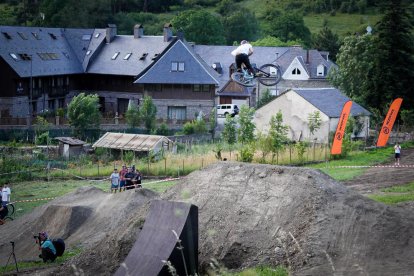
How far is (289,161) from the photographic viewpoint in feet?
147

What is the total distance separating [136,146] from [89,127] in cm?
1240

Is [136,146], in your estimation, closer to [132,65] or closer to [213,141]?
[213,141]

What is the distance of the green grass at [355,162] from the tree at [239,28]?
59.0 metres

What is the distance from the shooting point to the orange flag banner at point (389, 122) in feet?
156

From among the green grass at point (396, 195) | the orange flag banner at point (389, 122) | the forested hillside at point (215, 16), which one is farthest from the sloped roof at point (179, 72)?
the green grass at point (396, 195)

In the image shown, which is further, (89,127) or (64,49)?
(64,49)

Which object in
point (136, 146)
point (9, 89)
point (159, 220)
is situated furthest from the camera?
point (9, 89)

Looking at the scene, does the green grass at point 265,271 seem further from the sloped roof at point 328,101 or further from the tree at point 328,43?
the tree at point 328,43

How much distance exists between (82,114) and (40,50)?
14.3 meters

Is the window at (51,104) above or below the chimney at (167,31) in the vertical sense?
below

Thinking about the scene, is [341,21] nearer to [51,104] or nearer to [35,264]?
[51,104]

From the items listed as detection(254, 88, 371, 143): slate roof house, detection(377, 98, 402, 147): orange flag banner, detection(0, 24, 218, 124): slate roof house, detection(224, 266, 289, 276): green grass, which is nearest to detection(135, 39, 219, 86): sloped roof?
detection(0, 24, 218, 124): slate roof house

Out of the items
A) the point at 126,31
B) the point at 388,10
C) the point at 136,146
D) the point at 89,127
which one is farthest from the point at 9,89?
the point at 126,31

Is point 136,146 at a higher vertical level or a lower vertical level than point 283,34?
lower
